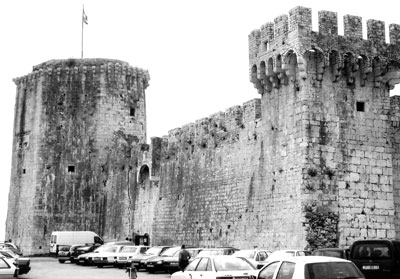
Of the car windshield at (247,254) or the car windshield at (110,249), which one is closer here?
the car windshield at (247,254)

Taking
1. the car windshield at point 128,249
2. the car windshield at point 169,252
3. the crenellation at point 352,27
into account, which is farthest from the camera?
the car windshield at point 128,249

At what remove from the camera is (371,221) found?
75.5 feet

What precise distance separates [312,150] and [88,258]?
12216 millimetres

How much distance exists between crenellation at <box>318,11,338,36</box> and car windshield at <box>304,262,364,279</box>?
13.6m

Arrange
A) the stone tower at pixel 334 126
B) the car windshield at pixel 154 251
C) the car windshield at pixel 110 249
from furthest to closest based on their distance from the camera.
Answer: the car windshield at pixel 110 249 < the car windshield at pixel 154 251 < the stone tower at pixel 334 126

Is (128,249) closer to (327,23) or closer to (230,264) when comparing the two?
(327,23)

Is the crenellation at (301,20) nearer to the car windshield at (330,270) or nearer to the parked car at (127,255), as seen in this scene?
the parked car at (127,255)

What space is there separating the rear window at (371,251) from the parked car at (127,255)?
522 inches

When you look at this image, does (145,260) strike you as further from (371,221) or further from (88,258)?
(371,221)

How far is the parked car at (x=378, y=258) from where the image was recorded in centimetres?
1573

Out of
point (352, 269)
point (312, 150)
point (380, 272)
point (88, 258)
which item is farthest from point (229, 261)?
point (88, 258)

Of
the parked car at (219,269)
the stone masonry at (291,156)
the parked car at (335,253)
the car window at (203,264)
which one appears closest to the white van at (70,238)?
the stone masonry at (291,156)

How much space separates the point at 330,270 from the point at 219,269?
4556 millimetres

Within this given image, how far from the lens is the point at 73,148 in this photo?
136 feet
